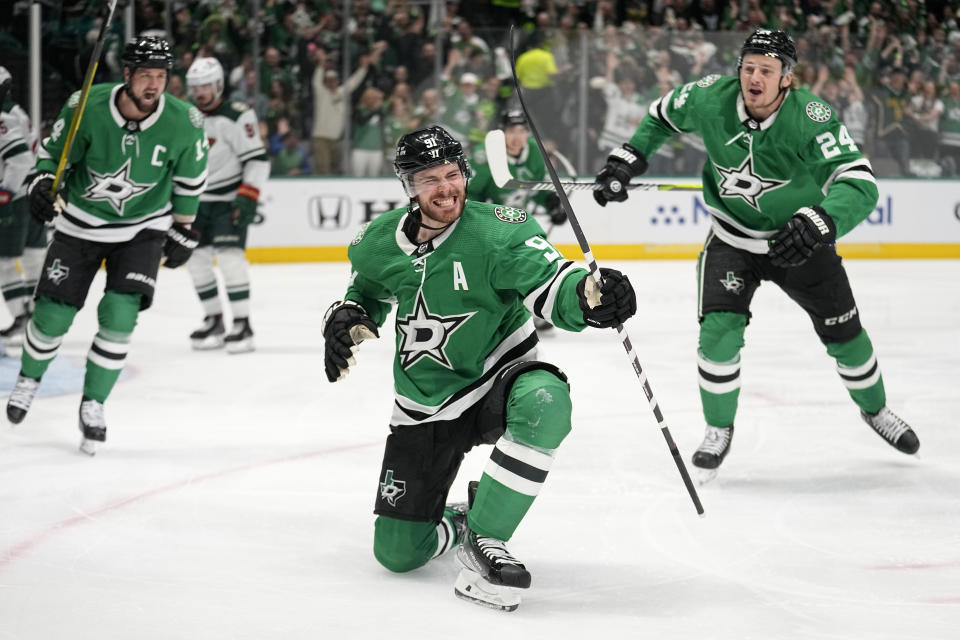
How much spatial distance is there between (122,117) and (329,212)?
5.12m

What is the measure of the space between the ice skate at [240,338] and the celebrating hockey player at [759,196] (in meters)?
2.55

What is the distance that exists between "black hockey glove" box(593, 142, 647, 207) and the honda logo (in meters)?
5.41

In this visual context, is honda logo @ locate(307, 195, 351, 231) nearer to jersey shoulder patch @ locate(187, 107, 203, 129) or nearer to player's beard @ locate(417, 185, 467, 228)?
jersey shoulder patch @ locate(187, 107, 203, 129)

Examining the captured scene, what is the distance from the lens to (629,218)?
9.43 m

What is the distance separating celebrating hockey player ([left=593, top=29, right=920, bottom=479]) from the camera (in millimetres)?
3453

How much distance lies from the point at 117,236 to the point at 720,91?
1.86 metres

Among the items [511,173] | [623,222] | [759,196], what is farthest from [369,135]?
[759,196]

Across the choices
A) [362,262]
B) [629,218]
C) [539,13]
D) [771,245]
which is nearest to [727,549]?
[771,245]

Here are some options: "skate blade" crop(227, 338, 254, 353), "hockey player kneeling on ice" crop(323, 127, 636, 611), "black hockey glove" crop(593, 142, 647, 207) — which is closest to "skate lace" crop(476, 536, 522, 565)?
"hockey player kneeling on ice" crop(323, 127, 636, 611)

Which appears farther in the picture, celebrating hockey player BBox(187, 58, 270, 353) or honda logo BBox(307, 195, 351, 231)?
honda logo BBox(307, 195, 351, 231)

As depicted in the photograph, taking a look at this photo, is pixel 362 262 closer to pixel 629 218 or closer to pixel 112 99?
pixel 112 99

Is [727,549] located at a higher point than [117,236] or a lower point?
lower

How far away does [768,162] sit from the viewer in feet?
11.7

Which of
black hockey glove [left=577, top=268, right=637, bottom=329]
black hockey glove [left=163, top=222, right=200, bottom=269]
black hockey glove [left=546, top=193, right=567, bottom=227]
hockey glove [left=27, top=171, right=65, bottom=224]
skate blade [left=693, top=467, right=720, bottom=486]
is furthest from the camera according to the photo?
black hockey glove [left=546, top=193, right=567, bottom=227]
